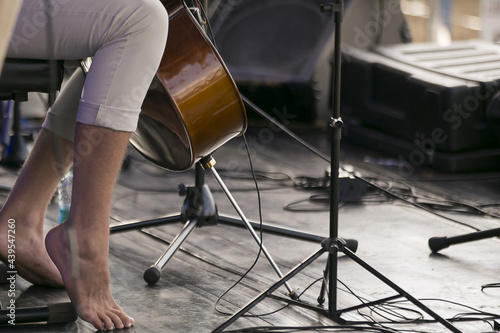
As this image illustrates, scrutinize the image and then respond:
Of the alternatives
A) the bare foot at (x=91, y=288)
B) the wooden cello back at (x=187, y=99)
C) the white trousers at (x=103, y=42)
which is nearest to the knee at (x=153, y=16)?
the white trousers at (x=103, y=42)

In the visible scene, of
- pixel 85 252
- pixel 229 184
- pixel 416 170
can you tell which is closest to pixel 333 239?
pixel 85 252

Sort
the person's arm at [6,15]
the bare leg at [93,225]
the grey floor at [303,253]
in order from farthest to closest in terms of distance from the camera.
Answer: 1. the grey floor at [303,253]
2. the bare leg at [93,225]
3. the person's arm at [6,15]

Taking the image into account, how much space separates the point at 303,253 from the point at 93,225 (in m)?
0.75

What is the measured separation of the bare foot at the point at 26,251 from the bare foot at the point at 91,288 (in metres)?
0.20

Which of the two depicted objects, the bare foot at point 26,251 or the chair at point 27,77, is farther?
the bare foot at point 26,251

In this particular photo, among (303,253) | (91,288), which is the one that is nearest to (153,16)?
(91,288)

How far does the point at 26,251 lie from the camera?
1.71 meters

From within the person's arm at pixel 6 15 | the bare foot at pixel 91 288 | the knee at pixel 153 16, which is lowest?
the bare foot at pixel 91 288

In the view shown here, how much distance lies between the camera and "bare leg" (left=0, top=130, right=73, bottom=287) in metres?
1.72

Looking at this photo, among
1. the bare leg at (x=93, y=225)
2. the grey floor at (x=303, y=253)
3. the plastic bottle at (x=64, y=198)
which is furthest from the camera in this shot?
the plastic bottle at (x=64, y=198)

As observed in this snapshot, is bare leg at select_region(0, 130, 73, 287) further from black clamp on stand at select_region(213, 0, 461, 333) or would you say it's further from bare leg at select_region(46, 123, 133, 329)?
black clamp on stand at select_region(213, 0, 461, 333)

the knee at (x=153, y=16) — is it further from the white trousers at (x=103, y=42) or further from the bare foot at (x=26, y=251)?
the bare foot at (x=26, y=251)

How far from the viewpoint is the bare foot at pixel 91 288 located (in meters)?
1.51

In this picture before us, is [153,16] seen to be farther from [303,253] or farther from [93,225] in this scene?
[303,253]
